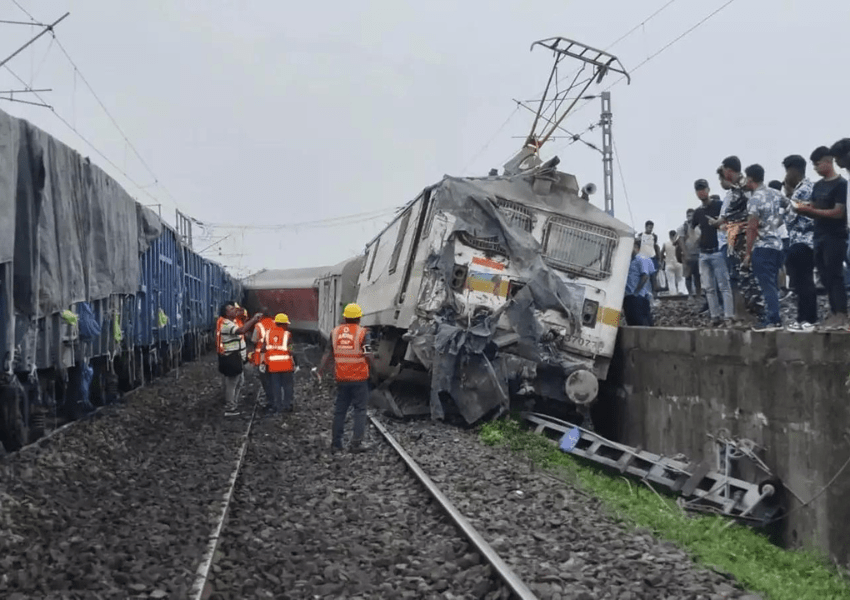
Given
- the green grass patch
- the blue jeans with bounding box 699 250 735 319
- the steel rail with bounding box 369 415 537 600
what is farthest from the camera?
the blue jeans with bounding box 699 250 735 319

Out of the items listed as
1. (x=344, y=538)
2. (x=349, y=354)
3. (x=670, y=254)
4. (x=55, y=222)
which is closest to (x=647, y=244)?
(x=670, y=254)

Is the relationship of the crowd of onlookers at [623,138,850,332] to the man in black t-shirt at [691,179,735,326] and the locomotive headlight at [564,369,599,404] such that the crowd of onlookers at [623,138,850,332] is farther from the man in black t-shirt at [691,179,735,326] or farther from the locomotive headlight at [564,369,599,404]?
the locomotive headlight at [564,369,599,404]

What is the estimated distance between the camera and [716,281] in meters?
10.5

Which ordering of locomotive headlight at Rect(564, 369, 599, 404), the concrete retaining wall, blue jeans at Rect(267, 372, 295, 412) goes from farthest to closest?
1. blue jeans at Rect(267, 372, 295, 412)
2. locomotive headlight at Rect(564, 369, 599, 404)
3. the concrete retaining wall

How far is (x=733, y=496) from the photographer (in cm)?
750

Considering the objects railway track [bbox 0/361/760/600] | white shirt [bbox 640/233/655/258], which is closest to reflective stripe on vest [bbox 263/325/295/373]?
railway track [bbox 0/361/760/600]

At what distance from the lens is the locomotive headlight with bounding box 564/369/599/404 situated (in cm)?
1077

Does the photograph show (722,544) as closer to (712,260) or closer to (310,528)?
(310,528)

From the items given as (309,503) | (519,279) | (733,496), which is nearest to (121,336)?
(519,279)

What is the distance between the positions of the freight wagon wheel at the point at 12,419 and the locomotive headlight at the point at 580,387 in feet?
19.7

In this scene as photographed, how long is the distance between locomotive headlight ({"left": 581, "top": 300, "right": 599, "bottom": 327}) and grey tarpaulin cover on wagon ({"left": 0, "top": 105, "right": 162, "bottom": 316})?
602 centimetres

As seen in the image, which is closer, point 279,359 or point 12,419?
point 12,419

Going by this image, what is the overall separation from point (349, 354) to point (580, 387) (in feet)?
9.41

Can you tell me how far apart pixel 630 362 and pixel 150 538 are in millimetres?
6701
